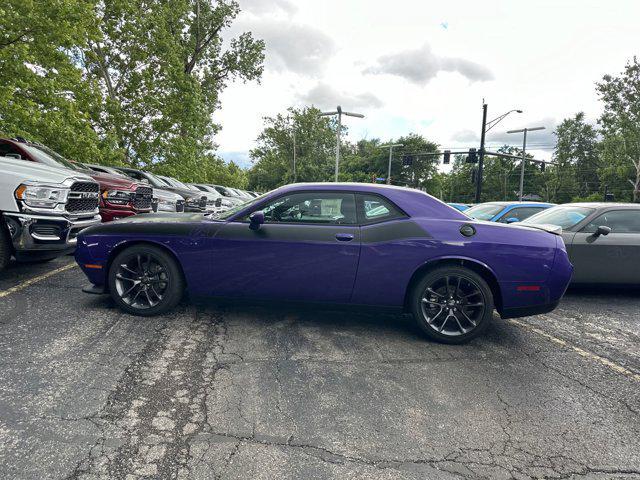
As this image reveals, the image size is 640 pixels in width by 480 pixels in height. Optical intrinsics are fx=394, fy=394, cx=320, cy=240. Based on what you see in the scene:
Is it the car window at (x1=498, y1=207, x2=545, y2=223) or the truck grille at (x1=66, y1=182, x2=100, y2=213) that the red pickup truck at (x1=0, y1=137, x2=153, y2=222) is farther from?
the car window at (x1=498, y1=207, x2=545, y2=223)

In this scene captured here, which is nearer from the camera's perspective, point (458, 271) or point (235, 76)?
point (458, 271)

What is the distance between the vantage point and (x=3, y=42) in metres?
10.5

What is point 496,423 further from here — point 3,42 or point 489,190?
point 489,190

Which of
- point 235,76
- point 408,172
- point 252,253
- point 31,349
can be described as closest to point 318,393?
point 252,253

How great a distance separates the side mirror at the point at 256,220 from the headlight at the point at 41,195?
9.92 ft

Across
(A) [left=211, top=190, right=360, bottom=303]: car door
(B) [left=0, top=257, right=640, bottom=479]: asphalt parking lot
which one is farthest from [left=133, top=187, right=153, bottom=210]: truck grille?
(A) [left=211, top=190, right=360, bottom=303]: car door

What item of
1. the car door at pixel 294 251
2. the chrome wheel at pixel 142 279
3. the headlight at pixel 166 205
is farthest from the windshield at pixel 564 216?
the headlight at pixel 166 205

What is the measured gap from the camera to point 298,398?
2.66 metres

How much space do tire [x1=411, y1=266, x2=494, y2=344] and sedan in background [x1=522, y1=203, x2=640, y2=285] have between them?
2.56m

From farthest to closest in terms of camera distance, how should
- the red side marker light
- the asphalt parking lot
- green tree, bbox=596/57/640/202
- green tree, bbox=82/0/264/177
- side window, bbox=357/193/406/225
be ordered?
green tree, bbox=596/57/640/202 < green tree, bbox=82/0/264/177 < side window, bbox=357/193/406/225 < the red side marker light < the asphalt parking lot

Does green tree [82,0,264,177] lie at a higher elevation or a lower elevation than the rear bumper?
higher

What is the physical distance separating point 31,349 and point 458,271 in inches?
145

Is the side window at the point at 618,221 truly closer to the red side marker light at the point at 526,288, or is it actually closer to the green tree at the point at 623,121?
the red side marker light at the point at 526,288

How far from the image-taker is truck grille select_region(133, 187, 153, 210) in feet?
27.3
